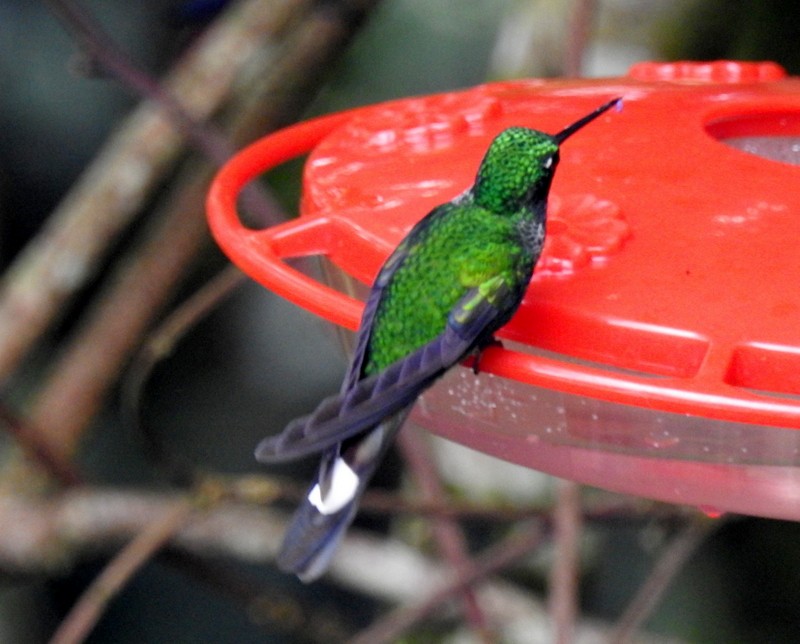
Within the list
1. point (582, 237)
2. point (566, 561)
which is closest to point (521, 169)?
point (582, 237)

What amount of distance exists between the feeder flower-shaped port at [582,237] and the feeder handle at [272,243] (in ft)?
0.45

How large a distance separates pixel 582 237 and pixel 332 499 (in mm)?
240

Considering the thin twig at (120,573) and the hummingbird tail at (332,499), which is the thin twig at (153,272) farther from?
the hummingbird tail at (332,499)

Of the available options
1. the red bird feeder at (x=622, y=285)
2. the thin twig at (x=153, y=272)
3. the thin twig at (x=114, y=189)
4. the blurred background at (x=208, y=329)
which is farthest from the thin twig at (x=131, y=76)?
the red bird feeder at (x=622, y=285)

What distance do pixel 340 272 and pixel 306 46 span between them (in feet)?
4.69

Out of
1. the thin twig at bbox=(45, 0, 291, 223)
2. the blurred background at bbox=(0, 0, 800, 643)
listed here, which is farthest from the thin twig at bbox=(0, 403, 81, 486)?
the thin twig at bbox=(45, 0, 291, 223)

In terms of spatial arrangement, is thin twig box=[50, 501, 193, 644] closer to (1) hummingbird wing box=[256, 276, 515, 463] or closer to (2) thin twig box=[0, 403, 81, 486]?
(2) thin twig box=[0, 403, 81, 486]

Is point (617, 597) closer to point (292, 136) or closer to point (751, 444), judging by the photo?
point (292, 136)

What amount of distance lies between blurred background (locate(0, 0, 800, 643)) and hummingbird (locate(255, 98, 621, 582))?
679 millimetres

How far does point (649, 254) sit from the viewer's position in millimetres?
751

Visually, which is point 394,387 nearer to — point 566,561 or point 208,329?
point 566,561

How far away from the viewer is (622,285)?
72 cm

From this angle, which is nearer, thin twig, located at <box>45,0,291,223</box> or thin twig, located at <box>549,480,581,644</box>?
thin twig, located at <box>549,480,581,644</box>

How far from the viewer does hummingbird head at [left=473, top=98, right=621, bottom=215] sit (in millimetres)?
807
